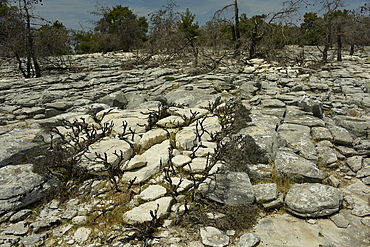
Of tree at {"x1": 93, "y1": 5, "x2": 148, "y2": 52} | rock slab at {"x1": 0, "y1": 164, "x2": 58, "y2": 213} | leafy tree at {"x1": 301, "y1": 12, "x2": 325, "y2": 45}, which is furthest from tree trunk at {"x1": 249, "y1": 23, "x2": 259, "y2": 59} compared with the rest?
rock slab at {"x1": 0, "y1": 164, "x2": 58, "y2": 213}

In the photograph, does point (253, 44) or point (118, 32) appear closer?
point (253, 44)

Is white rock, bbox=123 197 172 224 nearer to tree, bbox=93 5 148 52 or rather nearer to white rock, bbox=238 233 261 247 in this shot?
white rock, bbox=238 233 261 247

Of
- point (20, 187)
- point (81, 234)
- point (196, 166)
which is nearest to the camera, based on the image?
point (81, 234)

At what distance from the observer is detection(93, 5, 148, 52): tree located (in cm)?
1758

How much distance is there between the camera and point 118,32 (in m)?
18.7

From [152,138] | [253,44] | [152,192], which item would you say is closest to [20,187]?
[152,192]

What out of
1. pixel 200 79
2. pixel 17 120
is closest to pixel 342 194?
pixel 200 79

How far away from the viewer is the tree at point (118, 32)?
57.7 ft

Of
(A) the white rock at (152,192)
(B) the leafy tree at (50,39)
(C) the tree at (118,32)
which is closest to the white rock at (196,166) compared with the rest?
(A) the white rock at (152,192)

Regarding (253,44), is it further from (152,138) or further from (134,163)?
(134,163)

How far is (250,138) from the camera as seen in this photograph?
429 cm

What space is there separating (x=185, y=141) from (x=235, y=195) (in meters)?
1.48

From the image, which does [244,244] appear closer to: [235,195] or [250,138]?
[235,195]

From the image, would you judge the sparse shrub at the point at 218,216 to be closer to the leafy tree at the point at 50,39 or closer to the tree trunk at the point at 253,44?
the leafy tree at the point at 50,39
